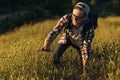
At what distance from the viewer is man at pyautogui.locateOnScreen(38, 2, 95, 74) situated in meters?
6.45

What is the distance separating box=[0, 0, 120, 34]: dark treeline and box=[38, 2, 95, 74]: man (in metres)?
11.1

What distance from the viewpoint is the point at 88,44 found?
21.8 ft

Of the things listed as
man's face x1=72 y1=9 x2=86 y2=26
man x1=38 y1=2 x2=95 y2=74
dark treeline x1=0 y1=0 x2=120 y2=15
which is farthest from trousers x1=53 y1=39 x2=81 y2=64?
dark treeline x1=0 y1=0 x2=120 y2=15

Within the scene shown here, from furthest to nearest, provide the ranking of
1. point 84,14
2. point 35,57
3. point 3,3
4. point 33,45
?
point 3,3 → point 33,45 → point 35,57 → point 84,14

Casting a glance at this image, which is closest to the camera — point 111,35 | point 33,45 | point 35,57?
point 35,57

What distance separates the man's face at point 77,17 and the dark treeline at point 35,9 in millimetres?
11440

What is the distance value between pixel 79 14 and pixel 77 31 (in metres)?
0.44

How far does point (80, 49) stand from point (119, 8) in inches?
944

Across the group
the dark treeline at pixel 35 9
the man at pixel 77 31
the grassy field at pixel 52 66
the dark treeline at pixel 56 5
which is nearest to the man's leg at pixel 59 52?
the man at pixel 77 31

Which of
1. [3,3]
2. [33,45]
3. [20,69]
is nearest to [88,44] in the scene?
[20,69]

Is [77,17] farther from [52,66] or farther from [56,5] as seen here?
[56,5]

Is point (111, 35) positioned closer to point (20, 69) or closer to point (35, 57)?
point (35, 57)

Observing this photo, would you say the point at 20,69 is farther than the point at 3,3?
No

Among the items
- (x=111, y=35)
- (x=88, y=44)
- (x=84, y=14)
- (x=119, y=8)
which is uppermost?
(x=84, y=14)
